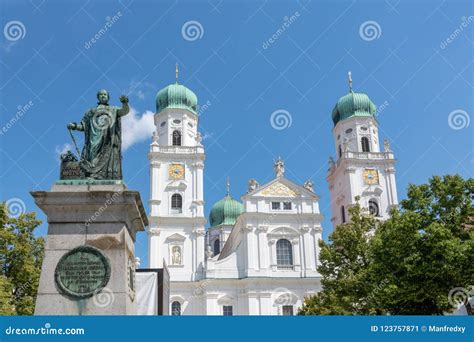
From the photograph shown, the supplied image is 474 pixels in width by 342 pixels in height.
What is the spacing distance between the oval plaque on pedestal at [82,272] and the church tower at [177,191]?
35.8 m

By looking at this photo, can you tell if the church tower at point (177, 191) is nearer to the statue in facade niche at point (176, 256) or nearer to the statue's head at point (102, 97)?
the statue in facade niche at point (176, 256)

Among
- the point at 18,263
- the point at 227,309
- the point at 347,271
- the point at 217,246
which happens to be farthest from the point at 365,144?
the point at 18,263

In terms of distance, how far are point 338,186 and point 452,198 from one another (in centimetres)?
3281

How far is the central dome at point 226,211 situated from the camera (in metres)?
67.1

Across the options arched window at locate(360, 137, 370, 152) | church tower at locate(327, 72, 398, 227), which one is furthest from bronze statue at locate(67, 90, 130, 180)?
arched window at locate(360, 137, 370, 152)

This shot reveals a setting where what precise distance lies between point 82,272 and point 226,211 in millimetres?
59731

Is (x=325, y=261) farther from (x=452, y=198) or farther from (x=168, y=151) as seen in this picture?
(x=168, y=151)

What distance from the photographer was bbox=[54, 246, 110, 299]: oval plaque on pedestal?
779 cm

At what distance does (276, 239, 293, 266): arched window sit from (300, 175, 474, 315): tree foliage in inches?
873

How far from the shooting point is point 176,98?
166 feet

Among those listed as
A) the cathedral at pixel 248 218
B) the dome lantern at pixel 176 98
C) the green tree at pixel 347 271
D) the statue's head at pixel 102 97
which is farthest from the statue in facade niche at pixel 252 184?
the statue's head at pixel 102 97

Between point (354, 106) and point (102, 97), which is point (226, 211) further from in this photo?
point (102, 97)

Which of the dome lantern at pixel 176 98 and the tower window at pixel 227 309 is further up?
the dome lantern at pixel 176 98

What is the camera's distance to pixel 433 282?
17.3 m
